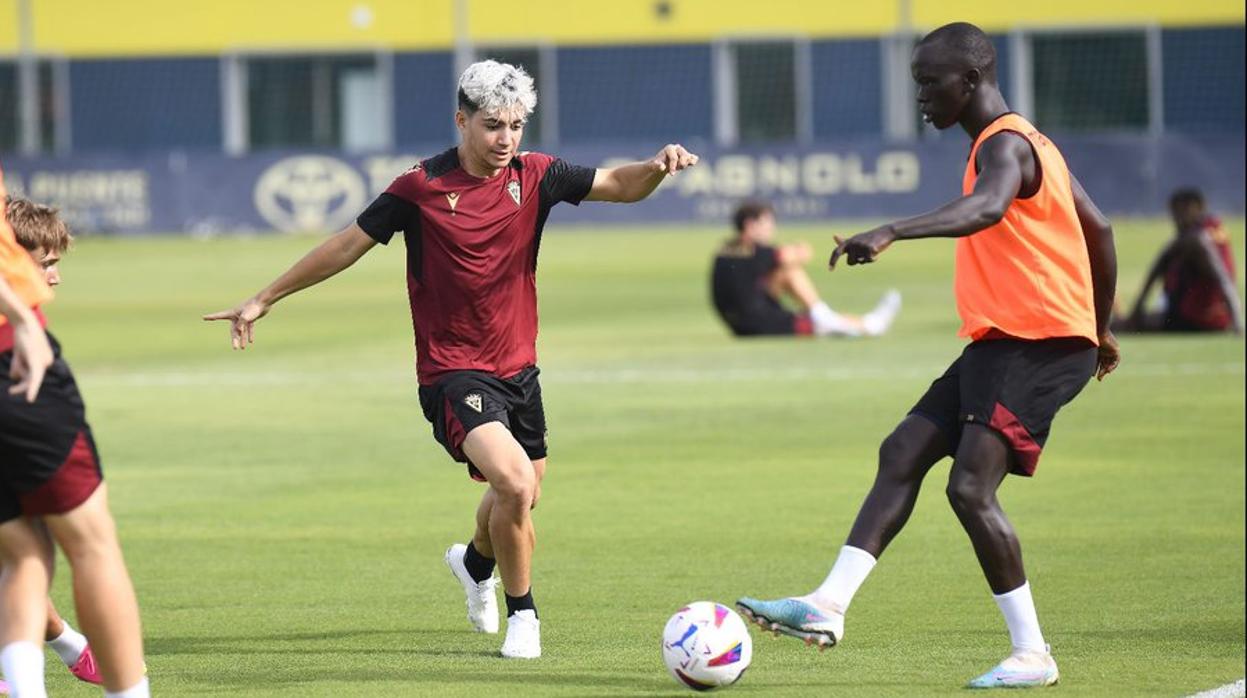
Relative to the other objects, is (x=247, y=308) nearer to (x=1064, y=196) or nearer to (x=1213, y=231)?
(x=1064, y=196)

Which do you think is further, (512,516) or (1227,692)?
(512,516)

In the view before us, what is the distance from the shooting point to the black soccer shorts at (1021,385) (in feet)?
24.1

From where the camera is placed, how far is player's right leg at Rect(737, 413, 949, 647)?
7.35 metres

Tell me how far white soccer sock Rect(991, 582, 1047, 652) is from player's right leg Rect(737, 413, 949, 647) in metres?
0.43

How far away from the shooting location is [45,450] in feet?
19.6

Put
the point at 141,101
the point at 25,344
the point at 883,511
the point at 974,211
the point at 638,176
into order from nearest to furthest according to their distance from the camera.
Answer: the point at 25,344 → the point at 974,211 → the point at 883,511 → the point at 638,176 → the point at 141,101

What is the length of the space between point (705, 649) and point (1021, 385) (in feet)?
4.39

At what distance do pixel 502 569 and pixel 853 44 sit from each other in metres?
41.2

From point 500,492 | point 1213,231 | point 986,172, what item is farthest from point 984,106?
point 1213,231

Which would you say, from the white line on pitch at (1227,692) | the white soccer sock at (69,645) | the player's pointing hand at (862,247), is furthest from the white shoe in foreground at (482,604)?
the white line on pitch at (1227,692)

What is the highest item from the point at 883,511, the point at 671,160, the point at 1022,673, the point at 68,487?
the point at 671,160

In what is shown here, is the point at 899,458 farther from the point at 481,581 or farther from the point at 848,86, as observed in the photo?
the point at 848,86

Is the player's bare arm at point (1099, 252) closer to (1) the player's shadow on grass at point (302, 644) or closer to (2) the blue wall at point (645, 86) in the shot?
(1) the player's shadow on grass at point (302, 644)

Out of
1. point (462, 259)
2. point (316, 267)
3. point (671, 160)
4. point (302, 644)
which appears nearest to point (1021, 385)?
point (671, 160)
